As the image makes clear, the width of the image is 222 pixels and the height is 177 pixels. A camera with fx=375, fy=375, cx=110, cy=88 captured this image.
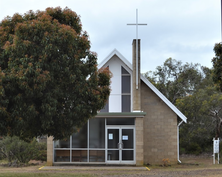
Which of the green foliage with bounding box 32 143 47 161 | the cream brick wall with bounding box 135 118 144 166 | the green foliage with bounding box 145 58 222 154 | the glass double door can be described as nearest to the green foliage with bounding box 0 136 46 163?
the green foliage with bounding box 32 143 47 161

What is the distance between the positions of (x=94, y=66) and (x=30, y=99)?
2.81 m

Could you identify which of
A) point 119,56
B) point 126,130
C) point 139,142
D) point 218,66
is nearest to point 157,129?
point 126,130

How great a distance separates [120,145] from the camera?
A: 2159 centimetres

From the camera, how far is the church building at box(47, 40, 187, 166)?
2148 centimetres

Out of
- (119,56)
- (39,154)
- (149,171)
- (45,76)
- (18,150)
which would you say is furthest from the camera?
(39,154)

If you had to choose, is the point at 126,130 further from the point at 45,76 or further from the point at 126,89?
the point at 45,76

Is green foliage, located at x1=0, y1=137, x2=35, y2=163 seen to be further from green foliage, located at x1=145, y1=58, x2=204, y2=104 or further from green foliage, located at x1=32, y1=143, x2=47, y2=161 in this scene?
green foliage, located at x1=145, y1=58, x2=204, y2=104

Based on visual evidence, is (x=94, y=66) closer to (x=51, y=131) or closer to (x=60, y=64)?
(x=60, y=64)

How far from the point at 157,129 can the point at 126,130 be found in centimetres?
288

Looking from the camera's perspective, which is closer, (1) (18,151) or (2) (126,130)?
(2) (126,130)

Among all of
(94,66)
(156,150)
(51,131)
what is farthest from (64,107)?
(156,150)

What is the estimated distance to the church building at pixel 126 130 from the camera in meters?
21.5

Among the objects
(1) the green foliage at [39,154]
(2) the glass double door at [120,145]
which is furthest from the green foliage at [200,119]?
(1) the green foliage at [39,154]

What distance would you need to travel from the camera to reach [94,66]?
1389 cm
